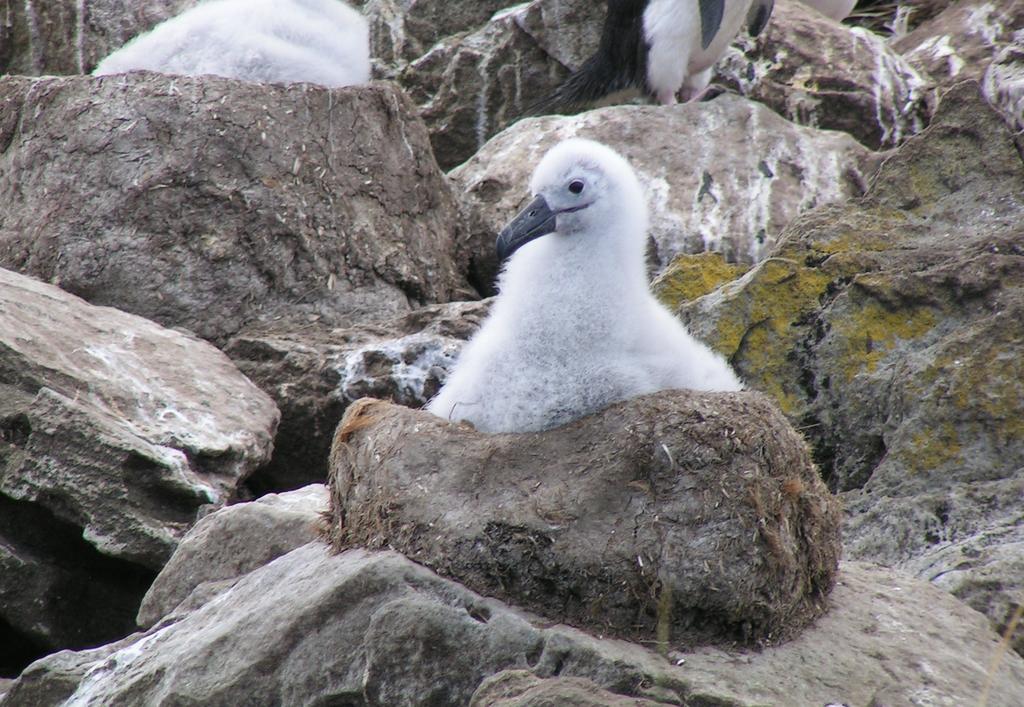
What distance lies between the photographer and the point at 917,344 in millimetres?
Answer: 5559

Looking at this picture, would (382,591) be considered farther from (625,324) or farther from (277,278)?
(277,278)

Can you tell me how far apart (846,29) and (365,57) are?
12.9ft

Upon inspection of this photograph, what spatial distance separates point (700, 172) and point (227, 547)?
4672 mm

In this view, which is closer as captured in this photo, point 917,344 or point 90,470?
point 90,470

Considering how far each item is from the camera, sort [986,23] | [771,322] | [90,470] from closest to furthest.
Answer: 1. [90,470]
2. [771,322]
3. [986,23]

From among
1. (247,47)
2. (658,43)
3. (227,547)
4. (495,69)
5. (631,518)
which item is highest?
(631,518)

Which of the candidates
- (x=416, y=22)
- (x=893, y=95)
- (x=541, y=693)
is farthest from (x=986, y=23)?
(x=541, y=693)

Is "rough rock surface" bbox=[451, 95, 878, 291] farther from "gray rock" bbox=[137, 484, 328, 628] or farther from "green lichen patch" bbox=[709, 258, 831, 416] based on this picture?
"gray rock" bbox=[137, 484, 328, 628]

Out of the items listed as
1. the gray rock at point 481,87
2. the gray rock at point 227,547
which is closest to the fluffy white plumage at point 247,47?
the gray rock at point 481,87

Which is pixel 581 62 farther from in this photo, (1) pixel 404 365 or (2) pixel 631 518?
(2) pixel 631 518

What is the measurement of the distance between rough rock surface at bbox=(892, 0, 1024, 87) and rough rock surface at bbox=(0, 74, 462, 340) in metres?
4.85

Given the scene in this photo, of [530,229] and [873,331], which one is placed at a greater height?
[530,229]

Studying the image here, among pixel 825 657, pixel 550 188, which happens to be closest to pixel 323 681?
pixel 825 657

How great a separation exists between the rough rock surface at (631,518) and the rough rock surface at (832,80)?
635cm
